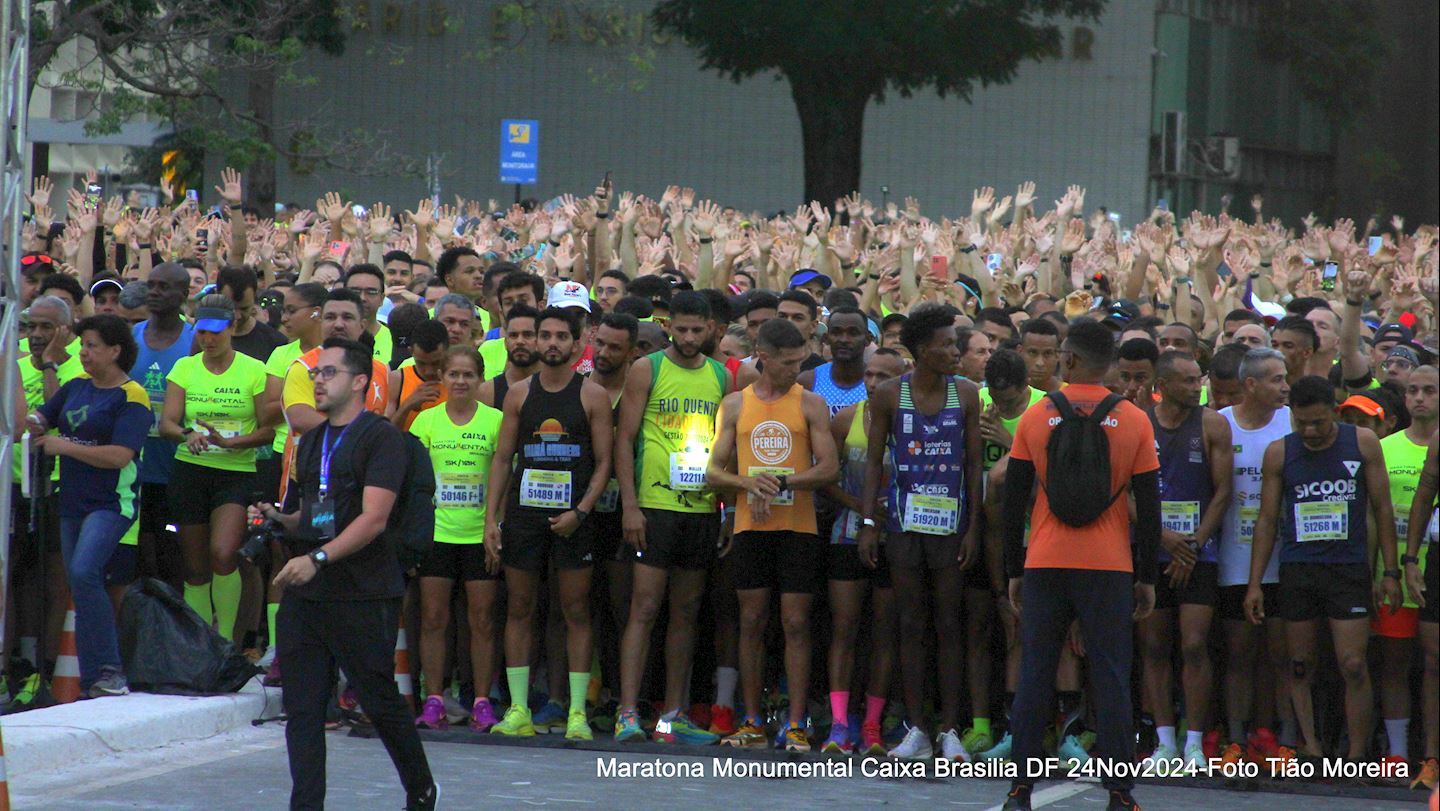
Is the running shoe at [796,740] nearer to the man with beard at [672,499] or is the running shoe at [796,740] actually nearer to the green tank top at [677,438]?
the man with beard at [672,499]

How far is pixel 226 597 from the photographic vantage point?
9820 millimetres

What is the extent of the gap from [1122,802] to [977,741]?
1.58 metres

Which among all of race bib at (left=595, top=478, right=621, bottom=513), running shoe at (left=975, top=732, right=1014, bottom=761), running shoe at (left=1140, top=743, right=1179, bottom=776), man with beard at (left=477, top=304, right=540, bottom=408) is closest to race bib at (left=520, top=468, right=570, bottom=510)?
race bib at (left=595, top=478, right=621, bottom=513)

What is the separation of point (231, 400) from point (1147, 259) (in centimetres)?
787

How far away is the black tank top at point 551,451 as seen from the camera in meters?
8.91

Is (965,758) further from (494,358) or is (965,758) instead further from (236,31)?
(236,31)

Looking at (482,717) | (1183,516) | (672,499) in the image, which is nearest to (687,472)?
(672,499)

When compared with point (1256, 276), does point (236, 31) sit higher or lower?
higher

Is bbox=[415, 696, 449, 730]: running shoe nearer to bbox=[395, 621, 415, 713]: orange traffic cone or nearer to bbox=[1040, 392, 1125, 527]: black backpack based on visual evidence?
bbox=[395, 621, 415, 713]: orange traffic cone

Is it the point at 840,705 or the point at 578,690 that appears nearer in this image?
the point at 840,705

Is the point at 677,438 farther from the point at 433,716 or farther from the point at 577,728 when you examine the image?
the point at 433,716

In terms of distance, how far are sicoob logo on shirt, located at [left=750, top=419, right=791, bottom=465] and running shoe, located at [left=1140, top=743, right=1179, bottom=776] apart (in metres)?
2.08

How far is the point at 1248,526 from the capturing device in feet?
27.9

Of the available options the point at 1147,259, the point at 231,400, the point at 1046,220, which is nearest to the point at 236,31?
the point at 1046,220
